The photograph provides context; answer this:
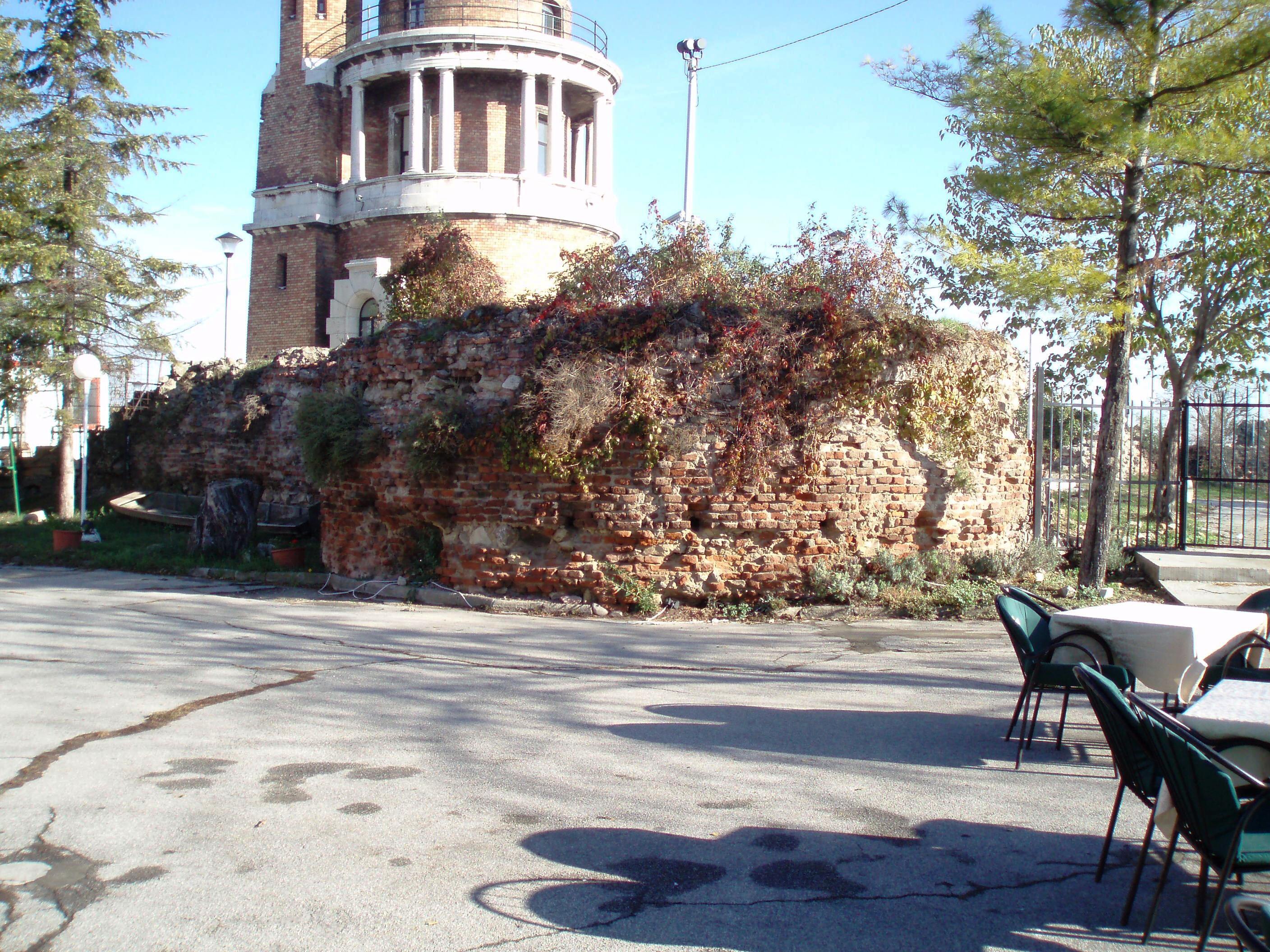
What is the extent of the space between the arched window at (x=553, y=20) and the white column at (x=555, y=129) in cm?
269

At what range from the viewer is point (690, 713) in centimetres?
665

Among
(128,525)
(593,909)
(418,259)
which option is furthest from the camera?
(128,525)

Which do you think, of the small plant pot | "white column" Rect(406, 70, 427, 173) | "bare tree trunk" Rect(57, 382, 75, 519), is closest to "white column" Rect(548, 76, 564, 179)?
"white column" Rect(406, 70, 427, 173)

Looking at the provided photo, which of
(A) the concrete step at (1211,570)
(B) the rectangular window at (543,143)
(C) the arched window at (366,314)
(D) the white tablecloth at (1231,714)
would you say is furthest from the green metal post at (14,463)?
(D) the white tablecloth at (1231,714)

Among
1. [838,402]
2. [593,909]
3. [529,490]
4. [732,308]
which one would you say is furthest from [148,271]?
[593,909]

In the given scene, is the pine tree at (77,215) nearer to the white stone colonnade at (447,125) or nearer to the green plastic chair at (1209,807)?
the white stone colonnade at (447,125)

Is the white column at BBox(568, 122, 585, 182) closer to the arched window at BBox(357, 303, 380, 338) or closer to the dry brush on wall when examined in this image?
the arched window at BBox(357, 303, 380, 338)

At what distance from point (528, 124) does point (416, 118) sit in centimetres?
323

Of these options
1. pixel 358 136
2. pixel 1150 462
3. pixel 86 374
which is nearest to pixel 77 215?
pixel 86 374

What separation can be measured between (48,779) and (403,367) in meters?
Answer: 7.63

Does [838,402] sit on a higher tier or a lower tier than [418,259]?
lower

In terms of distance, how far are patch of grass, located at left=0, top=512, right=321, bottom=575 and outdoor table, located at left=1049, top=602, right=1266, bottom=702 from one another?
35.4 feet

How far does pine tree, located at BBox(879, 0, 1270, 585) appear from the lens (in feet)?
32.0

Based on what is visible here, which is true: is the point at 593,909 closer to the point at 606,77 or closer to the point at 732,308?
the point at 732,308
